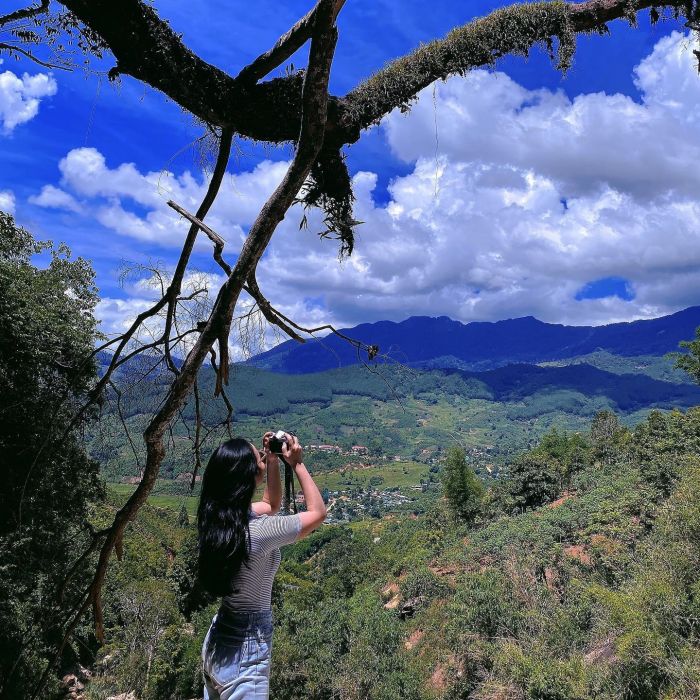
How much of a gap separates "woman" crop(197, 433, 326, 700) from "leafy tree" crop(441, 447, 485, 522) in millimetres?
36980

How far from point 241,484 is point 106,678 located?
24579 mm

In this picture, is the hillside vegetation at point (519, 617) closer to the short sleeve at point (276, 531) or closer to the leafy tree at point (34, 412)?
the leafy tree at point (34, 412)

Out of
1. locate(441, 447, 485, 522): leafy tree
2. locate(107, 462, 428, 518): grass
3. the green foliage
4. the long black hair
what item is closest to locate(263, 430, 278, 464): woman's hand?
the long black hair

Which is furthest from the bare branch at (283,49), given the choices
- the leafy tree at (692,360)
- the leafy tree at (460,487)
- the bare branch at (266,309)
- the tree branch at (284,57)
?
the leafy tree at (460,487)

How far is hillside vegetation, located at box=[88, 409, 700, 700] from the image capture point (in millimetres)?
7488

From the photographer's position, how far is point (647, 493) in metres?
17.4

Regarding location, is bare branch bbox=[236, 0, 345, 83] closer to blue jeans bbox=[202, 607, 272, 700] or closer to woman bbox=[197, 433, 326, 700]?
woman bbox=[197, 433, 326, 700]

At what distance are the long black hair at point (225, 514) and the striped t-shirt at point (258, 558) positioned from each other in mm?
30

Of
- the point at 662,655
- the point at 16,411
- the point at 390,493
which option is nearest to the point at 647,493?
the point at 662,655

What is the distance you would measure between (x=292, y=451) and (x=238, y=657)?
0.77 meters

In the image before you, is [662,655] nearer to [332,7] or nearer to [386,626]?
[332,7]

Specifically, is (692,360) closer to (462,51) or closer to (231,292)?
(462,51)

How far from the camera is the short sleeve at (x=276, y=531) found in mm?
1945

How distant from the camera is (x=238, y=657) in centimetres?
190
